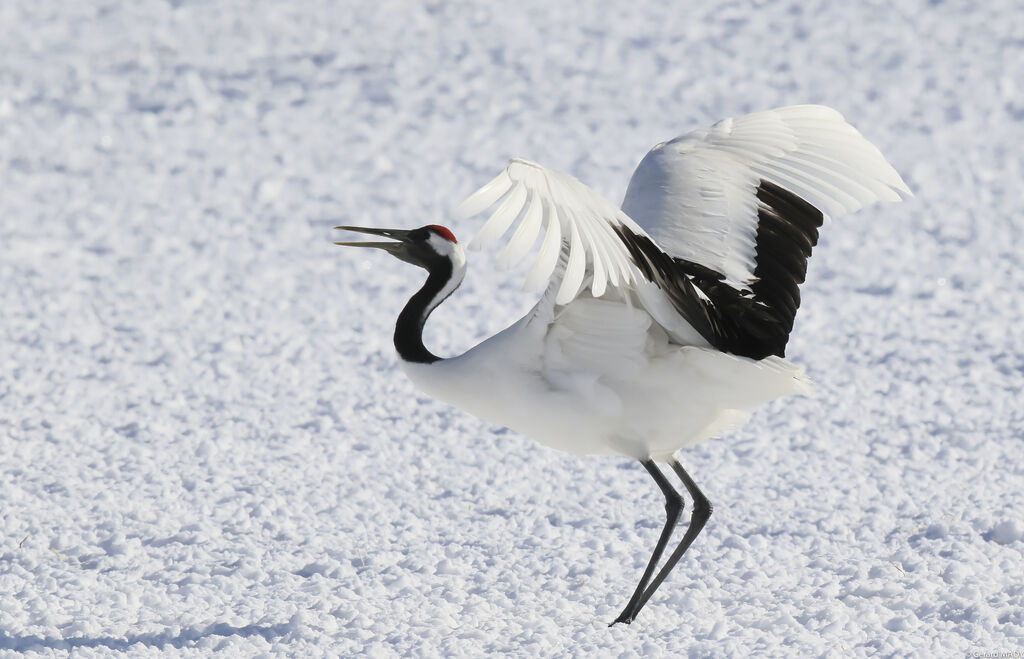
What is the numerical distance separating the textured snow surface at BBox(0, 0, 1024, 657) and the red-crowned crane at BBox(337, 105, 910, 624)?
1.88ft

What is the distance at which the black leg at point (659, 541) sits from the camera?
3.94 meters

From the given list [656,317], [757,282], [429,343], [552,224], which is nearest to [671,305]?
[656,317]

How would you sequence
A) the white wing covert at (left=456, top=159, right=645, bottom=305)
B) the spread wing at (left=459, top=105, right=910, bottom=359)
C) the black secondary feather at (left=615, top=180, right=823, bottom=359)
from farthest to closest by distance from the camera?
the spread wing at (left=459, top=105, right=910, bottom=359) < the black secondary feather at (left=615, top=180, right=823, bottom=359) < the white wing covert at (left=456, top=159, right=645, bottom=305)

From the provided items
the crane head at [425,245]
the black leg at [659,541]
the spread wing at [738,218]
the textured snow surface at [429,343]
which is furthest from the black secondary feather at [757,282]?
the textured snow surface at [429,343]

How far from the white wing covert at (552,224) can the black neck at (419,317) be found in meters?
0.85

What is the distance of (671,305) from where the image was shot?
3.59m

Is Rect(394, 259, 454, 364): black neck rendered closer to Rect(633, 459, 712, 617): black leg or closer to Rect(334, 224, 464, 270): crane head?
Rect(334, 224, 464, 270): crane head

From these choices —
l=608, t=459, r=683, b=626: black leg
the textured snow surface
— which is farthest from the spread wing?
the textured snow surface

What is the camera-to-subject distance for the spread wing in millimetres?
3545

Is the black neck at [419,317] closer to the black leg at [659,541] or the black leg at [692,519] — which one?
the black leg at [659,541]

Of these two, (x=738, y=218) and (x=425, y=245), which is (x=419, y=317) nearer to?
(x=425, y=245)

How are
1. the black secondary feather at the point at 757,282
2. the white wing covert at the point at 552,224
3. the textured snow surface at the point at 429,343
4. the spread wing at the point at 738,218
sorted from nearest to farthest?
the white wing covert at the point at 552,224 → the black secondary feather at the point at 757,282 → the spread wing at the point at 738,218 → the textured snow surface at the point at 429,343

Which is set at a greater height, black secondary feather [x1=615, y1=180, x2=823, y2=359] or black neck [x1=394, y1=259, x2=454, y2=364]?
black secondary feather [x1=615, y1=180, x2=823, y2=359]

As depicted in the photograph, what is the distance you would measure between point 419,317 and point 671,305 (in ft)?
2.67
